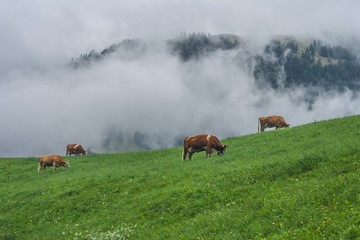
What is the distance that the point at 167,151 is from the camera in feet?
144

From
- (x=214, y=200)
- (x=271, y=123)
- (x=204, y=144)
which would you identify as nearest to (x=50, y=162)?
(x=204, y=144)

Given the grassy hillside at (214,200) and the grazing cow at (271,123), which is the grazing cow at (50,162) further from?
the grazing cow at (271,123)

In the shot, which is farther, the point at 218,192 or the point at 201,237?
the point at 218,192

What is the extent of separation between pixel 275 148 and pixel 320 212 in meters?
16.5

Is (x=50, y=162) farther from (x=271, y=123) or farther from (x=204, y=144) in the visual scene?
(x=271, y=123)

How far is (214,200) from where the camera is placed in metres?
18.1

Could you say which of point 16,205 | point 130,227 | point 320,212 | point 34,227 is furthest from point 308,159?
point 16,205

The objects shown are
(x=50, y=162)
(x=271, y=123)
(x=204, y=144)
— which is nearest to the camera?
(x=204, y=144)

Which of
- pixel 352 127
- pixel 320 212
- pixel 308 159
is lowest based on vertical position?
pixel 320 212

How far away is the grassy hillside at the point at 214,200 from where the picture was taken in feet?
41.9

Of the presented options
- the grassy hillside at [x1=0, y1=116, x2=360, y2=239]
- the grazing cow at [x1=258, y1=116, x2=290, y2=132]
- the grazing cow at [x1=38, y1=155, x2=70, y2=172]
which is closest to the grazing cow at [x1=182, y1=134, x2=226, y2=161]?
the grassy hillside at [x1=0, y1=116, x2=360, y2=239]

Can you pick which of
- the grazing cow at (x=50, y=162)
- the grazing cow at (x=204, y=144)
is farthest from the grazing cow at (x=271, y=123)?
the grazing cow at (x=50, y=162)

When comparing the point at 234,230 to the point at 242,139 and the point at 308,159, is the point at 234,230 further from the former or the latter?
the point at 242,139

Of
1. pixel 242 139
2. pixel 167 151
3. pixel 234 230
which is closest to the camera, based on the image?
pixel 234 230
